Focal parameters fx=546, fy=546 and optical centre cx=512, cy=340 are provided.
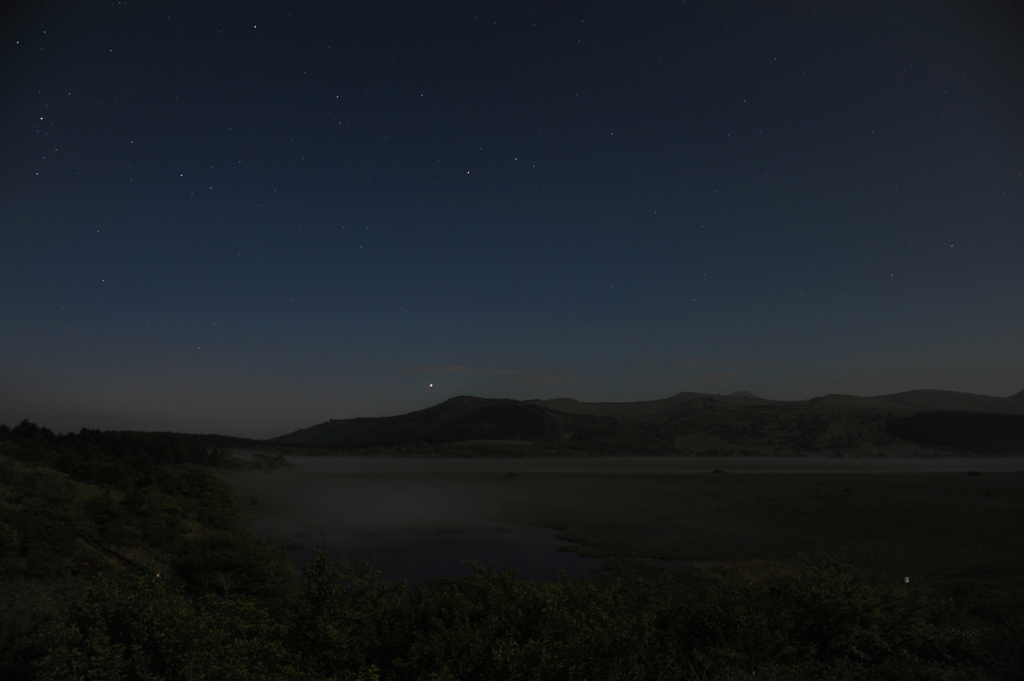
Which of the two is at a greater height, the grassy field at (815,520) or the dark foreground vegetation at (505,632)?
the dark foreground vegetation at (505,632)

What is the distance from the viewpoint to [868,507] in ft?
248

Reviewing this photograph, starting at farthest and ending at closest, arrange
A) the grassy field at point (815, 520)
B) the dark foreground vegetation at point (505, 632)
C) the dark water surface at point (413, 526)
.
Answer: the dark water surface at point (413, 526) → the grassy field at point (815, 520) → the dark foreground vegetation at point (505, 632)

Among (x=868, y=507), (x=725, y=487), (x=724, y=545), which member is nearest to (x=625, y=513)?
(x=724, y=545)

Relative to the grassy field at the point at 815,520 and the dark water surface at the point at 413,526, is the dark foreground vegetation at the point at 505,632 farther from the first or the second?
the grassy field at the point at 815,520

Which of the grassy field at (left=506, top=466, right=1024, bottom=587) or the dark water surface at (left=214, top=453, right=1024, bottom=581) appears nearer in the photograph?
the grassy field at (left=506, top=466, right=1024, bottom=587)

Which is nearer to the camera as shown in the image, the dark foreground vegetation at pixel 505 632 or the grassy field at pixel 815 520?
the dark foreground vegetation at pixel 505 632

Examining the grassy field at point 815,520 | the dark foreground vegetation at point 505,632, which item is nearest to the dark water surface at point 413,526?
the grassy field at point 815,520

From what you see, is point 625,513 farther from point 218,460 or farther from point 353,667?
point 218,460

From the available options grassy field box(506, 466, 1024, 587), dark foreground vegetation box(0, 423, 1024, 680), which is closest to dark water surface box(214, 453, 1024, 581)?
grassy field box(506, 466, 1024, 587)

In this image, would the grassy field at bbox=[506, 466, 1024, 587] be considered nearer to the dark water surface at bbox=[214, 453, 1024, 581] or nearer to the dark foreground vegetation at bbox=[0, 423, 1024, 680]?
the dark water surface at bbox=[214, 453, 1024, 581]

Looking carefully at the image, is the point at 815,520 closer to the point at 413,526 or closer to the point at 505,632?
the point at 413,526

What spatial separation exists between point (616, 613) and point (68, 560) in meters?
34.7

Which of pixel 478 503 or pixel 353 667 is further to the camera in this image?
pixel 478 503

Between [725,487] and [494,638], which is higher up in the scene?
[494,638]
